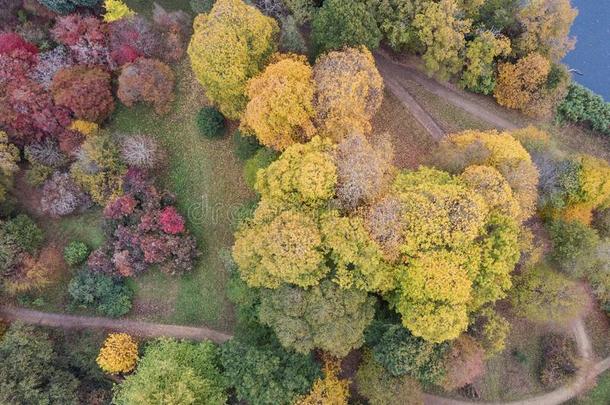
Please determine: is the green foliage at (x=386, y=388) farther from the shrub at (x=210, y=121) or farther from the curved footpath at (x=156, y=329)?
the shrub at (x=210, y=121)

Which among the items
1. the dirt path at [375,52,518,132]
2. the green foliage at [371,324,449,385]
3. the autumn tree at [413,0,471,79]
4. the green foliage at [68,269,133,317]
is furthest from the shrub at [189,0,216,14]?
the green foliage at [371,324,449,385]

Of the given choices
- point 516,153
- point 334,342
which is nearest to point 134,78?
point 334,342

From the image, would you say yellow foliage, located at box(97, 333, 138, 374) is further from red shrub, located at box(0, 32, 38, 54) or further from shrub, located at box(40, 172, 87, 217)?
red shrub, located at box(0, 32, 38, 54)

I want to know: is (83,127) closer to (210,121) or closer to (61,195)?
(61,195)

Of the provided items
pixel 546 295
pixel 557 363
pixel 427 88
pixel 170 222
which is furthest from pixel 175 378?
pixel 427 88

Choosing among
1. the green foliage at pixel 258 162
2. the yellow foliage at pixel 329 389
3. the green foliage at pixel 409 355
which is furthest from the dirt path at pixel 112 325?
the green foliage at pixel 409 355

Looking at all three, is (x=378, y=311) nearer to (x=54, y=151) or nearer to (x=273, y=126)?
(x=273, y=126)
